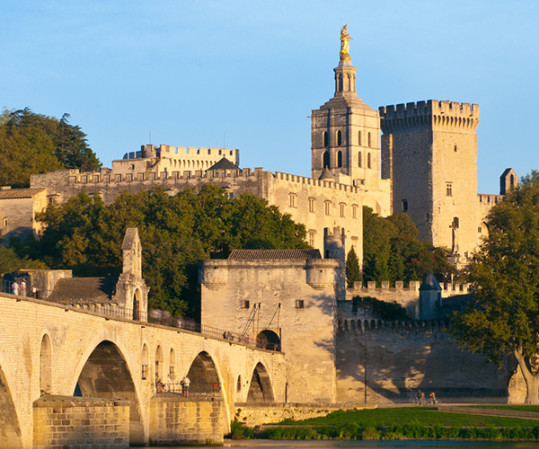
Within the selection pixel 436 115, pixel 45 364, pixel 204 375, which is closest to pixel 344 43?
pixel 436 115

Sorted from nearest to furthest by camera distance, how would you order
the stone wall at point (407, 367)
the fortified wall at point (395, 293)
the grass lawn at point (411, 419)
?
the grass lawn at point (411, 419), the stone wall at point (407, 367), the fortified wall at point (395, 293)

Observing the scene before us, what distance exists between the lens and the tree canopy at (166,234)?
85875mm

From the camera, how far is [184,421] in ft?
187

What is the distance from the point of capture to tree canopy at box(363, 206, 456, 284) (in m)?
110

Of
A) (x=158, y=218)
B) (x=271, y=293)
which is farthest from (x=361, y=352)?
(x=158, y=218)

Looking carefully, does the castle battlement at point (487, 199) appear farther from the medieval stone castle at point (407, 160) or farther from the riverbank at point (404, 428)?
the riverbank at point (404, 428)

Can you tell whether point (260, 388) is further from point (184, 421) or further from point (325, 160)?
point (325, 160)

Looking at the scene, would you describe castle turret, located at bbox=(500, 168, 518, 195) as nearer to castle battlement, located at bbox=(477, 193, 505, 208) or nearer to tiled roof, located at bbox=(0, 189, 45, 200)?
castle battlement, located at bbox=(477, 193, 505, 208)

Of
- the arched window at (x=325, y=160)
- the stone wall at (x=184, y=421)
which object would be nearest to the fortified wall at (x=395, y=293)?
the stone wall at (x=184, y=421)

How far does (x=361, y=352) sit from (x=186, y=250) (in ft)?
41.8

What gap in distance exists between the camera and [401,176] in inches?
5404

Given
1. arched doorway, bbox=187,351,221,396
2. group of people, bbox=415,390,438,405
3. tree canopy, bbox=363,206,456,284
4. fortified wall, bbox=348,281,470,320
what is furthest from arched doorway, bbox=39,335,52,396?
tree canopy, bbox=363,206,456,284

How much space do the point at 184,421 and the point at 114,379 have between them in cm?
361

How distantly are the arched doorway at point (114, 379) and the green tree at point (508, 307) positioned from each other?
2602 centimetres
